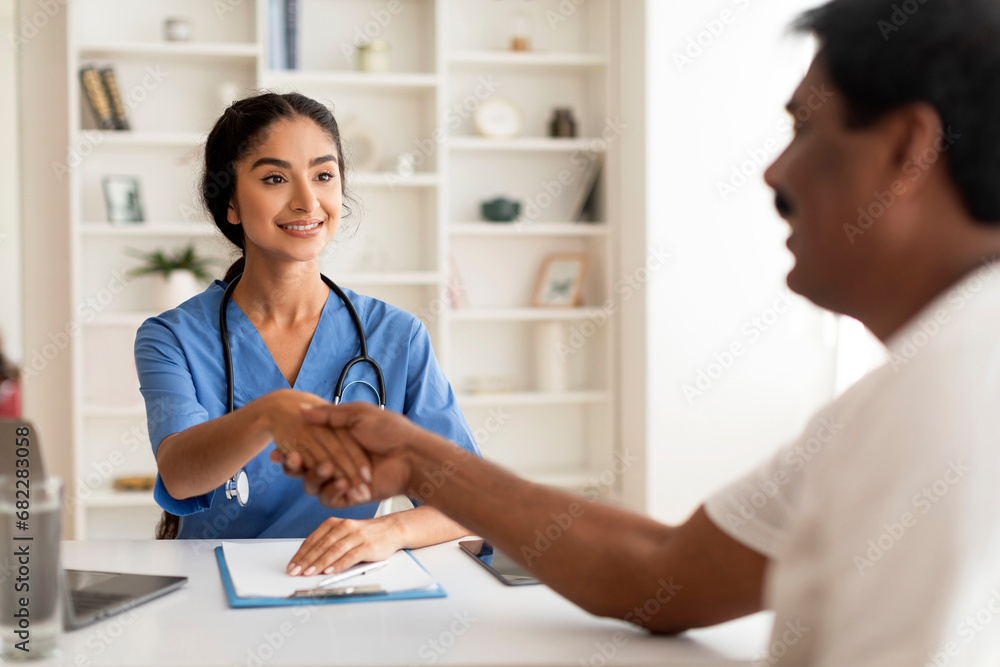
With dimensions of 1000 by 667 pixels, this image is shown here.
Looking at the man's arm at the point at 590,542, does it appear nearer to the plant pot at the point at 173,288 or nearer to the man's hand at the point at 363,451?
the man's hand at the point at 363,451

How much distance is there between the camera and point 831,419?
0.77m

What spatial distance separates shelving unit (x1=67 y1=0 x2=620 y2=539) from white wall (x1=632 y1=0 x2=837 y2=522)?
0.94 ft

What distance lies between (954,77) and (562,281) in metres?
3.09

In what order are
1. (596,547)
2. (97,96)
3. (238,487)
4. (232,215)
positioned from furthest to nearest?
(97,96) < (232,215) < (238,487) < (596,547)

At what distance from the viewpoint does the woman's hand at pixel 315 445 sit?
121cm

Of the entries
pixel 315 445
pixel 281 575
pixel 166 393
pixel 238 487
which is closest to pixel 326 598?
pixel 281 575

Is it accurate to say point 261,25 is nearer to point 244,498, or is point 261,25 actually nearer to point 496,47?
point 496,47

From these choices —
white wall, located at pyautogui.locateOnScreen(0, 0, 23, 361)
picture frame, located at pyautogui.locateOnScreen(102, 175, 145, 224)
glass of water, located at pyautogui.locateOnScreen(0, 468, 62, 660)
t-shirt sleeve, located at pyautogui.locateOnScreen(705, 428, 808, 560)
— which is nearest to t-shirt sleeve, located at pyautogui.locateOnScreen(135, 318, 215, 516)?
glass of water, located at pyautogui.locateOnScreen(0, 468, 62, 660)

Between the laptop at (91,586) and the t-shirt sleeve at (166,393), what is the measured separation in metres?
0.32

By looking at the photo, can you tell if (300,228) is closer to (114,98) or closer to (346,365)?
(346,365)

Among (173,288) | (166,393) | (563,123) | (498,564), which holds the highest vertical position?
(563,123)

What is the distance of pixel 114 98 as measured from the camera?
3.37 m

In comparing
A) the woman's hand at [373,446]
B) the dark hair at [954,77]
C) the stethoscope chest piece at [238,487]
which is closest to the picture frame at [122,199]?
the stethoscope chest piece at [238,487]

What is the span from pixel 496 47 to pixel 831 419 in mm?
3319
